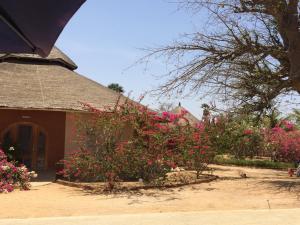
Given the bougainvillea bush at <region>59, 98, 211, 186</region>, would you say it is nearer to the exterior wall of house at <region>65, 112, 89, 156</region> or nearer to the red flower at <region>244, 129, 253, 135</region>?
the exterior wall of house at <region>65, 112, 89, 156</region>

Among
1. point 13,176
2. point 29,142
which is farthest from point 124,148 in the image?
point 29,142

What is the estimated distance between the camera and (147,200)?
36.7 feet

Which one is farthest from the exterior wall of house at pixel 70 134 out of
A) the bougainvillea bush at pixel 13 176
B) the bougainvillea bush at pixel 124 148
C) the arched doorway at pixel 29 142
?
the bougainvillea bush at pixel 13 176

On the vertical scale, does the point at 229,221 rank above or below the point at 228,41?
below

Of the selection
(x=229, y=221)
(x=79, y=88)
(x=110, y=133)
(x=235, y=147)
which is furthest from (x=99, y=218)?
(x=235, y=147)

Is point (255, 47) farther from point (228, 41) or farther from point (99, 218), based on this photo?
point (99, 218)

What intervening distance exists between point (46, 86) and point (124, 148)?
6.35 meters

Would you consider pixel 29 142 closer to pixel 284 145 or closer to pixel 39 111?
pixel 39 111

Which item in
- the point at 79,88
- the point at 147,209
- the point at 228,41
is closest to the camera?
the point at 147,209

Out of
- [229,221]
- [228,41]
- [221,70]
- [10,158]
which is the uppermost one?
[228,41]

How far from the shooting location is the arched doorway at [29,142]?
17.4 m

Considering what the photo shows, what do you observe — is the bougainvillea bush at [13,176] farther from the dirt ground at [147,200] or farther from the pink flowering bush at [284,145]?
the pink flowering bush at [284,145]

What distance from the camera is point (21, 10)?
9.66 ft

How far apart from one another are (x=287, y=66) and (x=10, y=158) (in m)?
10.2
